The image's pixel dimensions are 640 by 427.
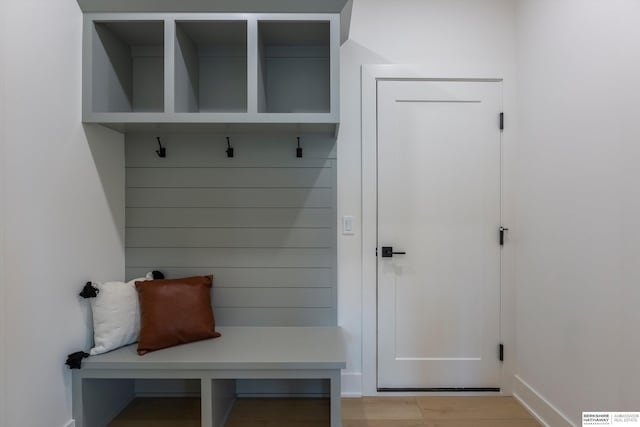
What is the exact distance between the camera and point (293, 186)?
7.65 ft

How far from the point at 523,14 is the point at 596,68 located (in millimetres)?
823

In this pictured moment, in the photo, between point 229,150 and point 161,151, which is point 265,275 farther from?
point 161,151

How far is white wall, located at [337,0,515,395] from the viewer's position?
2.36m

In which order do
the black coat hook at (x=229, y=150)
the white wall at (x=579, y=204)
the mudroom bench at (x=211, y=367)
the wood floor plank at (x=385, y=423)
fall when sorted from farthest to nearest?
the black coat hook at (x=229, y=150) < the wood floor plank at (x=385, y=423) < the mudroom bench at (x=211, y=367) < the white wall at (x=579, y=204)

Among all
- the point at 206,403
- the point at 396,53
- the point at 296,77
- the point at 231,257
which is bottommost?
the point at 206,403

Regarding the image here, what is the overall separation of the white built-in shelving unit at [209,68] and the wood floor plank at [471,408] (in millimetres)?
1805

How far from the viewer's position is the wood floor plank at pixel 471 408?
2.16 m

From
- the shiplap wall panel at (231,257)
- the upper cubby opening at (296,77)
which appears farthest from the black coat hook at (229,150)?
the shiplap wall panel at (231,257)

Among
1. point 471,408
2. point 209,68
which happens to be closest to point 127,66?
point 209,68

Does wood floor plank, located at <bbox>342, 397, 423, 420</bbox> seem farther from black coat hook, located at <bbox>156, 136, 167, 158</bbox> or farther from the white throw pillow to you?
black coat hook, located at <bbox>156, 136, 167, 158</bbox>

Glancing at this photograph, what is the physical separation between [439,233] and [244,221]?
1267mm

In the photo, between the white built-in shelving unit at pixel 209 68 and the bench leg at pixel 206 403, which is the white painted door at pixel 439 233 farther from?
the bench leg at pixel 206 403

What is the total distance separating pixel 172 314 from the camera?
1.98m

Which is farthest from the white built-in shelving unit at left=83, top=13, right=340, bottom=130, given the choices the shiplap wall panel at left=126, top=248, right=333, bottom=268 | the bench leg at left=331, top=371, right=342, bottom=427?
the bench leg at left=331, top=371, right=342, bottom=427
